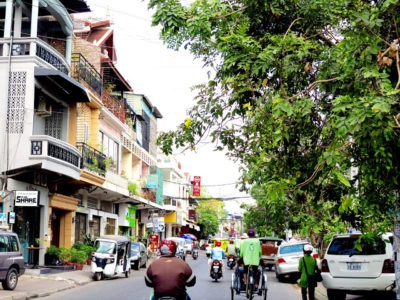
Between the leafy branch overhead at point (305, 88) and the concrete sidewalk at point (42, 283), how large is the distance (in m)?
7.19

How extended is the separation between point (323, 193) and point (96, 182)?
1934cm

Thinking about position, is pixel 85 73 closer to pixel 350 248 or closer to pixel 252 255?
pixel 252 255

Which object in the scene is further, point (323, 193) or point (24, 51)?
point (24, 51)

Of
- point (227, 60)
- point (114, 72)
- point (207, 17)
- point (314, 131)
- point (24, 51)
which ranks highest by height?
point (114, 72)

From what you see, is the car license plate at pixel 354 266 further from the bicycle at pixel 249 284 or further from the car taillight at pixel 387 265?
the bicycle at pixel 249 284

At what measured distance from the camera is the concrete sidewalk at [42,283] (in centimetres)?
1591

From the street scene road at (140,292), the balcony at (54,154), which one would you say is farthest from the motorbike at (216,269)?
the balcony at (54,154)

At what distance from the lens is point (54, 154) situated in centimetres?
2319

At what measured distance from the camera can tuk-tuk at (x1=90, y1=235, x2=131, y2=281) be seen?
23.4 meters

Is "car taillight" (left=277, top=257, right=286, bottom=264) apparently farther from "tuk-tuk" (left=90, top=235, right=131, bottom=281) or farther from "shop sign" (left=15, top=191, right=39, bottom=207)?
"shop sign" (left=15, top=191, right=39, bottom=207)

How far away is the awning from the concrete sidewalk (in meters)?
7.73

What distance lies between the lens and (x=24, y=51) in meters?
22.9

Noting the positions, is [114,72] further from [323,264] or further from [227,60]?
[227,60]

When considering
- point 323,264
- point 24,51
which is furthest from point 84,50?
point 323,264
